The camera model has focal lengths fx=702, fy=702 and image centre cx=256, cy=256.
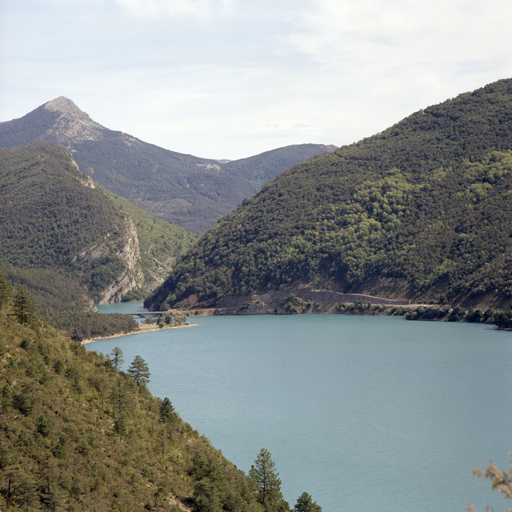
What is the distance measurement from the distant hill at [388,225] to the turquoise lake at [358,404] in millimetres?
21407

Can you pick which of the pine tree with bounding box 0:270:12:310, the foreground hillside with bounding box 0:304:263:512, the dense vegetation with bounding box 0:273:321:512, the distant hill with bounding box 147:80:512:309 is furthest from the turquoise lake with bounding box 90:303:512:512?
the distant hill with bounding box 147:80:512:309

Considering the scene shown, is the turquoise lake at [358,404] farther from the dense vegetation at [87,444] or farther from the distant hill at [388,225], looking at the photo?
the distant hill at [388,225]

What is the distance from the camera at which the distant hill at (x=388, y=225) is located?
13625cm

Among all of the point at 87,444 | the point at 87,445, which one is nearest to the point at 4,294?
the point at 87,444

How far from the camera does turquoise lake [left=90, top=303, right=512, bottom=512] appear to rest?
1831 inches

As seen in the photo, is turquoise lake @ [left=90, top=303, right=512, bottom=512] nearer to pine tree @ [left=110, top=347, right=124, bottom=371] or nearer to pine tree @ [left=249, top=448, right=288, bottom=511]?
pine tree @ [left=249, top=448, right=288, bottom=511]

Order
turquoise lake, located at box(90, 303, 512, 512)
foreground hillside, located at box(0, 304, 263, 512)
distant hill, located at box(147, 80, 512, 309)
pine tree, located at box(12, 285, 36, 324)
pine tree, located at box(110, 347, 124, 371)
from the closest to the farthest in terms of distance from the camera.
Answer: foreground hillside, located at box(0, 304, 263, 512)
pine tree, located at box(12, 285, 36, 324)
pine tree, located at box(110, 347, 124, 371)
turquoise lake, located at box(90, 303, 512, 512)
distant hill, located at box(147, 80, 512, 309)

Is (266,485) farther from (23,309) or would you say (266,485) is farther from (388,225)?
(388,225)

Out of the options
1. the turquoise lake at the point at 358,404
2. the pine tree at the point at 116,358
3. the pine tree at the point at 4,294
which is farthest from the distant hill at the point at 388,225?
the pine tree at the point at 4,294

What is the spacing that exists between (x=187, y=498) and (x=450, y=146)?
15279 cm

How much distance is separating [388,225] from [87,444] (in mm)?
133278

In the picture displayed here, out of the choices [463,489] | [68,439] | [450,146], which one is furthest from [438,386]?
[450,146]

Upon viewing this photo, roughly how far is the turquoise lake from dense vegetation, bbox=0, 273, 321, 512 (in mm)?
10371

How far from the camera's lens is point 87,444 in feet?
105
